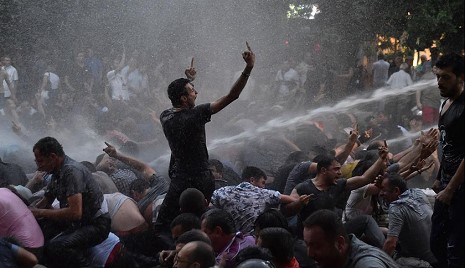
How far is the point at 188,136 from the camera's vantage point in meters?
5.27

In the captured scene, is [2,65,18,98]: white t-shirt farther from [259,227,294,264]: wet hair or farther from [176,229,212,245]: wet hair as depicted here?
[259,227,294,264]: wet hair

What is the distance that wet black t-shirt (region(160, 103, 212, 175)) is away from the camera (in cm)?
522

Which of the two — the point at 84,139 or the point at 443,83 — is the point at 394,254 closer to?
the point at 443,83

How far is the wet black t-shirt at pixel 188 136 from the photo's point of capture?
522cm

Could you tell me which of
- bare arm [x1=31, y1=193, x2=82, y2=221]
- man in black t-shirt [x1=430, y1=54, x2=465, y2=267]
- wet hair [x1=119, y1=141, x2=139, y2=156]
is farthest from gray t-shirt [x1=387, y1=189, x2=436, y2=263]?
wet hair [x1=119, y1=141, x2=139, y2=156]

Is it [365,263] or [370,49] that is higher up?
[370,49]

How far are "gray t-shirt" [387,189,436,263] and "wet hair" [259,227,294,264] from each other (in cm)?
139

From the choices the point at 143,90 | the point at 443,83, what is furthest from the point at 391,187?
the point at 143,90

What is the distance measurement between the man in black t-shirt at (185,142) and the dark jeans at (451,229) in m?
1.76

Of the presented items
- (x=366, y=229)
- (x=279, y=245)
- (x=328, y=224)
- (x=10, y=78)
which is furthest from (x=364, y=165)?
(x=10, y=78)

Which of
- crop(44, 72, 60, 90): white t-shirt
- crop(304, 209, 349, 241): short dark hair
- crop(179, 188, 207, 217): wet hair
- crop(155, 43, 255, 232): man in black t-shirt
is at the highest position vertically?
crop(44, 72, 60, 90): white t-shirt

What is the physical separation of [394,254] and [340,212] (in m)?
0.58

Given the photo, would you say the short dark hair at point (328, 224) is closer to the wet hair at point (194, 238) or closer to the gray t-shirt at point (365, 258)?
the gray t-shirt at point (365, 258)

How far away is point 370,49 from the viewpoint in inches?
582
